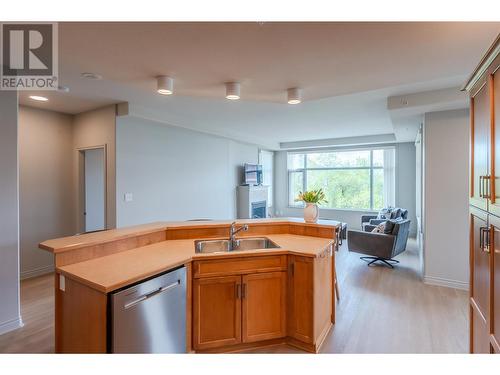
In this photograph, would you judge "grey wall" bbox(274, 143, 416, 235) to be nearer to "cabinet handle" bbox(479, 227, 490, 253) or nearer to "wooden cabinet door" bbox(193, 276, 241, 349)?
"cabinet handle" bbox(479, 227, 490, 253)

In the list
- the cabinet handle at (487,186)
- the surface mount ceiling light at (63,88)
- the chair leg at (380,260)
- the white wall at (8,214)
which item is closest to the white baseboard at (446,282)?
the chair leg at (380,260)

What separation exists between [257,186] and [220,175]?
1282 millimetres

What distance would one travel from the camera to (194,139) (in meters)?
5.49

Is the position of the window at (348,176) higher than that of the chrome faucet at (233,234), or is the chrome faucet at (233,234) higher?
the window at (348,176)

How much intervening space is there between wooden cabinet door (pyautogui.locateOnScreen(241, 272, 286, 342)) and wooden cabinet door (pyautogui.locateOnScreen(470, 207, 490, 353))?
1.30 m

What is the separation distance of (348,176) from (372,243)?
12.8 ft

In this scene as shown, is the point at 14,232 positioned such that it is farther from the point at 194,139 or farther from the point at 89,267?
the point at 194,139

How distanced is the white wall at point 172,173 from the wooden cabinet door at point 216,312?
2.58 meters

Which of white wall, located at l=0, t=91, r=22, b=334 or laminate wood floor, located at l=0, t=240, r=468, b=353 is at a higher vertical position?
white wall, located at l=0, t=91, r=22, b=334

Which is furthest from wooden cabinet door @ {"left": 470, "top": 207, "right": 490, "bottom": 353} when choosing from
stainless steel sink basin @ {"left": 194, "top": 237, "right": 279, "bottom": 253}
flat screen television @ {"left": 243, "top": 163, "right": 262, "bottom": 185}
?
flat screen television @ {"left": 243, "top": 163, "right": 262, "bottom": 185}

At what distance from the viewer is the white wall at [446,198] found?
352cm

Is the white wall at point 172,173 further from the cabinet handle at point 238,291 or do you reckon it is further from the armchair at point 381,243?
the armchair at point 381,243

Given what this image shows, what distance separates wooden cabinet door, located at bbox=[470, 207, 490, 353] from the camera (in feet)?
4.75

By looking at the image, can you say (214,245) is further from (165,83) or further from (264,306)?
(165,83)
